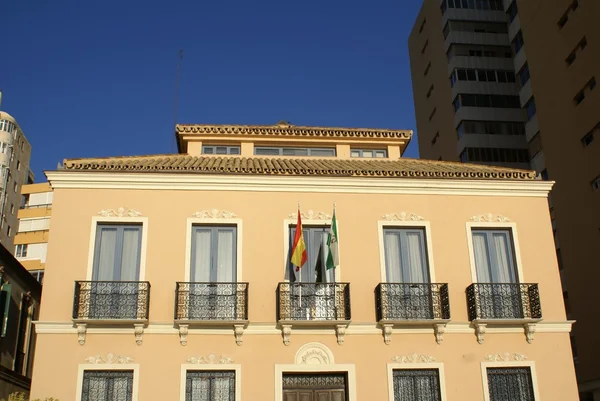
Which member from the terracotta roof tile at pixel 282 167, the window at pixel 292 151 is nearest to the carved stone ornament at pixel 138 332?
the terracotta roof tile at pixel 282 167

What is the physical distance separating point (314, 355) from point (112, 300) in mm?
4918

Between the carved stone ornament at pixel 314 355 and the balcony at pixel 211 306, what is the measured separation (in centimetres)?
146

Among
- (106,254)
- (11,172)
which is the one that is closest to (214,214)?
Answer: (106,254)

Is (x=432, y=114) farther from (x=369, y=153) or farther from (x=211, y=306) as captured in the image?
(x=211, y=306)

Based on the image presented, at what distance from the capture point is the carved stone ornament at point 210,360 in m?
15.8

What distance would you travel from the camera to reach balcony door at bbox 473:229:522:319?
17.0 meters

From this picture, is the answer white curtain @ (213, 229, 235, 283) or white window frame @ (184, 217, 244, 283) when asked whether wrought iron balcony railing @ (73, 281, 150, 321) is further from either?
white curtain @ (213, 229, 235, 283)

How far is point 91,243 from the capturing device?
1681 cm

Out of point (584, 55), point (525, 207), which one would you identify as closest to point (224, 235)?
point (525, 207)

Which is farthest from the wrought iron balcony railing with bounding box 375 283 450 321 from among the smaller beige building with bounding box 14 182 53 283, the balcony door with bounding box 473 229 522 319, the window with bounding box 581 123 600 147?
the smaller beige building with bounding box 14 182 53 283

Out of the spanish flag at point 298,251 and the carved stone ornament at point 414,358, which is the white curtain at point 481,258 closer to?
the carved stone ornament at point 414,358

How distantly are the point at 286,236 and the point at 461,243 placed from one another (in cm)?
455

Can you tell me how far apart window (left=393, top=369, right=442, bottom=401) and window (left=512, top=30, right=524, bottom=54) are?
37.1 metres

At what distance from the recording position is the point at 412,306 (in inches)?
662
